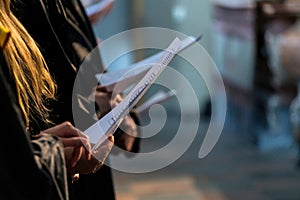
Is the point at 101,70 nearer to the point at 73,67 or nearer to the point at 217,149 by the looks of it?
the point at 73,67

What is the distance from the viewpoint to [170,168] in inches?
140

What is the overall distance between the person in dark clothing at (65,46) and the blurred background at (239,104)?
1.91 meters

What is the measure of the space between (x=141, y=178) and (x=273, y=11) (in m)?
1.41

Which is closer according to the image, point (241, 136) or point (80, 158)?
point (80, 158)

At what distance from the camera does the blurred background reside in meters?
3.22

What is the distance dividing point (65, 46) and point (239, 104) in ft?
11.3

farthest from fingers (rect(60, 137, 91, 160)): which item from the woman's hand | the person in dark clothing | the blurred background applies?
the blurred background

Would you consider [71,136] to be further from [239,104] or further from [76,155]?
[239,104]

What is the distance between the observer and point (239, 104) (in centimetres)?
438

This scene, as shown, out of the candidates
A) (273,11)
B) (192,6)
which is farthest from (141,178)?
(192,6)

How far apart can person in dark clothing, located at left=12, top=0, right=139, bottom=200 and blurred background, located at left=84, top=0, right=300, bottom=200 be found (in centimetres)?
191

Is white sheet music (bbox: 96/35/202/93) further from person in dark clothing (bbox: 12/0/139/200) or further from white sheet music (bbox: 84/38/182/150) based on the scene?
white sheet music (bbox: 84/38/182/150)

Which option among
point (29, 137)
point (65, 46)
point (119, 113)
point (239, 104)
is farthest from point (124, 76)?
point (239, 104)

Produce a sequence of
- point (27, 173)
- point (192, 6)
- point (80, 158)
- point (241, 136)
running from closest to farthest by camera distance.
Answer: point (27, 173), point (80, 158), point (241, 136), point (192, 6)
